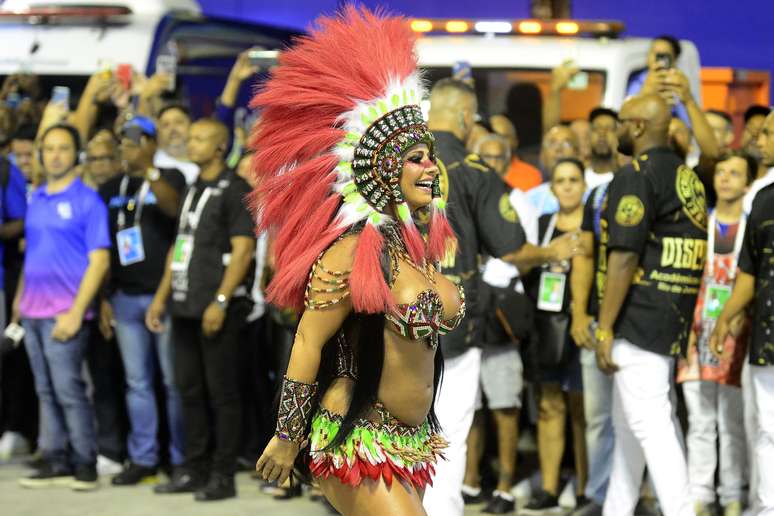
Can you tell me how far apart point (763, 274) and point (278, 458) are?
294cm

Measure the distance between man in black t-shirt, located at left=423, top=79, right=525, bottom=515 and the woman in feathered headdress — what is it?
5.78ft

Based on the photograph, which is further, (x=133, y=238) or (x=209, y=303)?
(x=133, y=238)

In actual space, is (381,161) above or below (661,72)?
below

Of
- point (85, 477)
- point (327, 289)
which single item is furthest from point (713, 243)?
point (85, 477)

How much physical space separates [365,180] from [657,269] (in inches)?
98.2

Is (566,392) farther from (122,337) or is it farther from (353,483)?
(353,483)

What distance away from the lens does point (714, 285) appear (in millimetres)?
7199

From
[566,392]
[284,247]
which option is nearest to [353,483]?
[284,247]

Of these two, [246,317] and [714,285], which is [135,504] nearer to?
[246,317]

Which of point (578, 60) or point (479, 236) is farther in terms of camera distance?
point (578, 60)

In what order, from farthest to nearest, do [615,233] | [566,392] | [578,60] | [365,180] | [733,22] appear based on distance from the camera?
[733,22] → [578,60] → [566,392] → [615,233] → [365,180]

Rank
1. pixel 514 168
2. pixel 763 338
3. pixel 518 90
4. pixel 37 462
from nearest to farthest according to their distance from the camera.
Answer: pixel 763 338 → pixel 37 462 → pixel 514 168 → pixel 518 90

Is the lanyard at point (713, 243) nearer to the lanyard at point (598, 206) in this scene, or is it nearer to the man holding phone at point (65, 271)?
the lanyard at point (598, 206)

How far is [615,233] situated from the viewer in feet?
21.3
